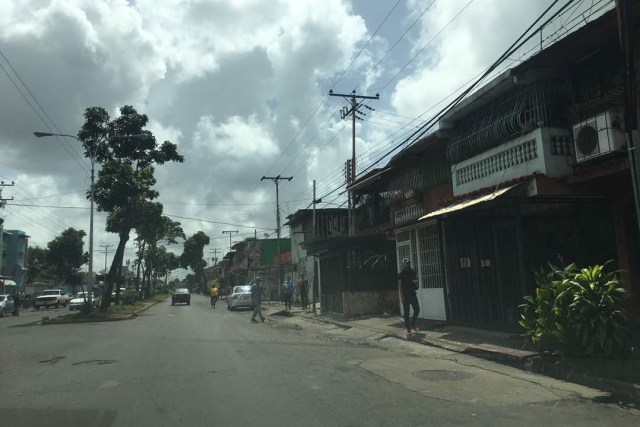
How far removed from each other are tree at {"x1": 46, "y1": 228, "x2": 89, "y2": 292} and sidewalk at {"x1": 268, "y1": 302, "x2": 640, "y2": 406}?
58040 millimetres

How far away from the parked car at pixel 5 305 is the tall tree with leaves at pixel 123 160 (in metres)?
9.44

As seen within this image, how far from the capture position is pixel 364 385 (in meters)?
7.76

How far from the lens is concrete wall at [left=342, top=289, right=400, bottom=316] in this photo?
66.2 feet

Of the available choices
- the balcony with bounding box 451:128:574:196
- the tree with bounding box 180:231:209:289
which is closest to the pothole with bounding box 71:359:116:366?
the balcony with bounding box 451:128:574:196

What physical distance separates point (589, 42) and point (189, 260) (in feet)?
273

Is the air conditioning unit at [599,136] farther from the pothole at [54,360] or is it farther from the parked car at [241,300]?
the parked car at [241,300]

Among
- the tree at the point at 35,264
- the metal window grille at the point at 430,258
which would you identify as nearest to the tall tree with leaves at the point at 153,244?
the tree at the point at 35,264

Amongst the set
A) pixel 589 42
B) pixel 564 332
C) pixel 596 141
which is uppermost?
pixel 589 42

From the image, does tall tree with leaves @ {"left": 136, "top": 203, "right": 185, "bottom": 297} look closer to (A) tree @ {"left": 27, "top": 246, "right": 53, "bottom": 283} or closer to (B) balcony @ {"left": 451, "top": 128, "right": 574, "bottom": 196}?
(A) tree @ {"left": 27, "top": 246, "right": 53, "bottom": 283}

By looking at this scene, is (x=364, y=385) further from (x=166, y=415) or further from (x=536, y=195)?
(x=536, y=195)

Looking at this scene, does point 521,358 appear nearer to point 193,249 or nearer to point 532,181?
point 532,181

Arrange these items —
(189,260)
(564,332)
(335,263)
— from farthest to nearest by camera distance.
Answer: (189,260) → (335,263) → (564,332)

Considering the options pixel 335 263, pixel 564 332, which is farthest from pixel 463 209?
pixel 335 263

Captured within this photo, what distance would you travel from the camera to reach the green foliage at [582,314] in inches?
314
